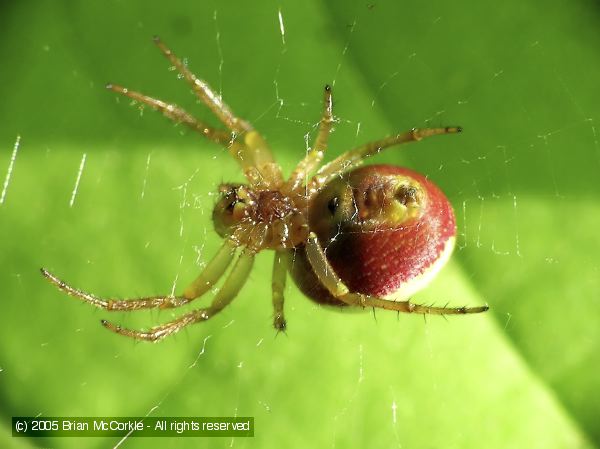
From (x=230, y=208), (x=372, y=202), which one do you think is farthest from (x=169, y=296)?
(x=372, y=202)

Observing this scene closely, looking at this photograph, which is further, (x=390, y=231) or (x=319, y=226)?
(x=319, y=226)

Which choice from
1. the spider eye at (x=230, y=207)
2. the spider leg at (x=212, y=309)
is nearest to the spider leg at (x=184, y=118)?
the spider eye at (x=230, y=207)

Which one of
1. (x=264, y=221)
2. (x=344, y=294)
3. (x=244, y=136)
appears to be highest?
(x=244, y=136)

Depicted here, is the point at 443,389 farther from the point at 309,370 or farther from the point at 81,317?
the point at 81,317

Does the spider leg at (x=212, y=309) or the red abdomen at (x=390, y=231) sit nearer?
the red abdomen at (x=390, y=231)

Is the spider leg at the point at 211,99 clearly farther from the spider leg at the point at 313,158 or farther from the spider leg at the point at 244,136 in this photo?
the spider leg at the point at 313,158

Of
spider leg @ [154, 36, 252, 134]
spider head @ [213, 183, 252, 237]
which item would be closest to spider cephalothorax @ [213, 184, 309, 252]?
spider head @ [213, 183, 252, 237]

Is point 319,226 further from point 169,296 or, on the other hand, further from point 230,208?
point 169,296
